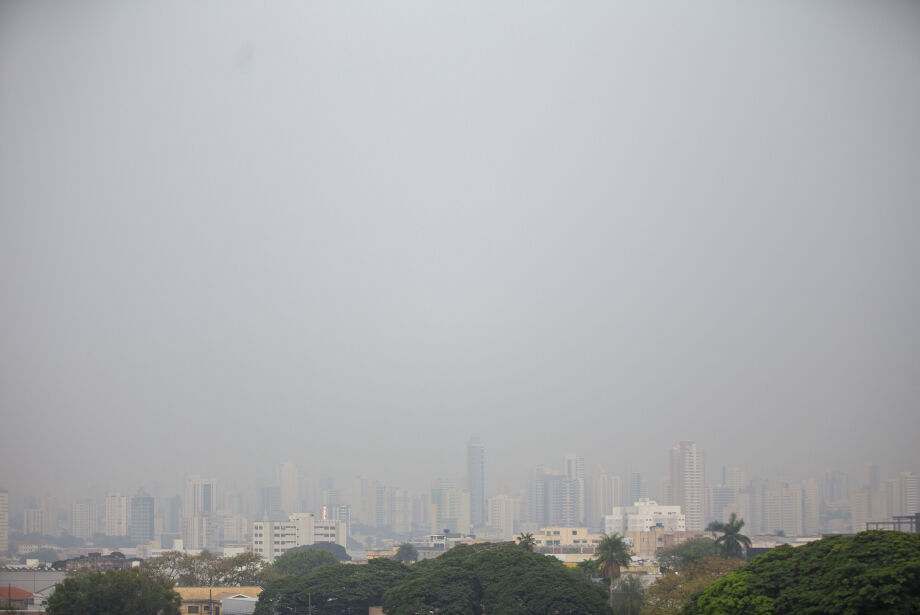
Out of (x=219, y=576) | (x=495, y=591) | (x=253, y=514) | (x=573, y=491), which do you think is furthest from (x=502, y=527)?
(x=495, y=591)

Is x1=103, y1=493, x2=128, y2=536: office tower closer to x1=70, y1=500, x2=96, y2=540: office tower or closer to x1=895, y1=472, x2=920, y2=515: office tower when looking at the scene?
x1=70, y1=500, x2=96, y2=540: office tower

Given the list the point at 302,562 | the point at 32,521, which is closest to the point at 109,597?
the point at 302,562

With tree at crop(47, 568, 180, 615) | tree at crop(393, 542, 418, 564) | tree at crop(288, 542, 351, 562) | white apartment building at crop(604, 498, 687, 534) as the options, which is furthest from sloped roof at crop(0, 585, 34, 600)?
white apartment building at crop(604, 498, 687, 534)

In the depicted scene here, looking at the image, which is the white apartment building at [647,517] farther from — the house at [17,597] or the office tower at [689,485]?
the house at [17,597]

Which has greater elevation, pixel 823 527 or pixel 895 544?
pixel 895 544

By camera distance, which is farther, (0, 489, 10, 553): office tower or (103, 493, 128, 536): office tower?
(103, 493, 128, 536): office tower

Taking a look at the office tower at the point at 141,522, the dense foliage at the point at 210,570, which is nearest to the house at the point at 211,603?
the dense foliage at the point at 210,570

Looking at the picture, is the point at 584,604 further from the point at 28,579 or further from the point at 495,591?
the point at 28,579
